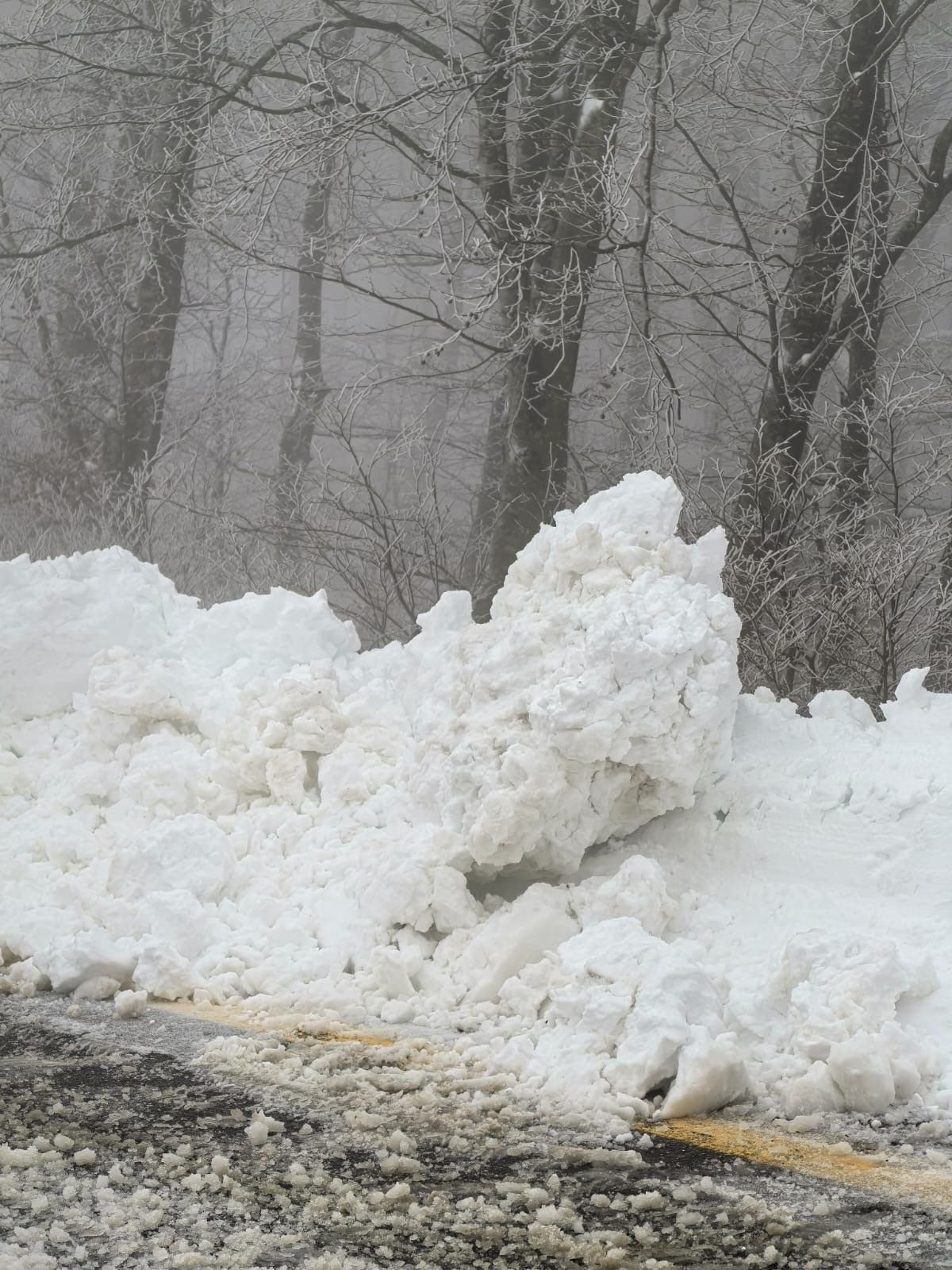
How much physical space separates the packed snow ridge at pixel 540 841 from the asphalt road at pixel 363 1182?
1.02ft

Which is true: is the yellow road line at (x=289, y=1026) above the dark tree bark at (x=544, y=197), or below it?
Answer: below

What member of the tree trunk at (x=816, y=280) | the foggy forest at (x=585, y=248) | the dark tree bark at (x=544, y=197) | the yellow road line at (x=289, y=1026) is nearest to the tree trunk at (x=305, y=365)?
the foggy forest at (x=585, y=248)

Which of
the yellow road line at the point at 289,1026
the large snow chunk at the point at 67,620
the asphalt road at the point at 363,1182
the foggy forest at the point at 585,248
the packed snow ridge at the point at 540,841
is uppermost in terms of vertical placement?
the foggy forest at the point at 585,248

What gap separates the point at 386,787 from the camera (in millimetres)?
4461

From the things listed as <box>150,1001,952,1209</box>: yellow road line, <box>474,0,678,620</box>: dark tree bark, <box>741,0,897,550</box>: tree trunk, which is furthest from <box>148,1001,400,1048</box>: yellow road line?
<box>474,0,678,620</box>: dark tree bark

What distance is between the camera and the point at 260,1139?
2719mm

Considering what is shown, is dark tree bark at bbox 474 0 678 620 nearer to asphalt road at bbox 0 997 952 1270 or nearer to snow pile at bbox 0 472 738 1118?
snow pile at bbox 0 472 738 1118

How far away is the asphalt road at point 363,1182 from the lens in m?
2.25

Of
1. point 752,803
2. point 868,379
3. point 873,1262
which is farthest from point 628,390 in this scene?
point 873,1262

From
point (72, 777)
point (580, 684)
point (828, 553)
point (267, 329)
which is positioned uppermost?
point (267, 329)

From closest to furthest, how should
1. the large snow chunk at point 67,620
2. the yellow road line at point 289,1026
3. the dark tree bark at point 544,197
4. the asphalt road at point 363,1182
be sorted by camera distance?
the asphalt road at point 363,1182 → the yellow road line at point 289,1026 → the large snow chunk at point 67,620 → the dark tree bark at point 544,197

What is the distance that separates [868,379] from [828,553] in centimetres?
A: 183

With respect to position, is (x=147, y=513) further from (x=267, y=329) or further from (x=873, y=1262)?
(x=873, y=1262)

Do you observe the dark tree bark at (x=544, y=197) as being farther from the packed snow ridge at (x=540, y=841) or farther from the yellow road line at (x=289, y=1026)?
the yellow road line at (x=289, y=1026)
